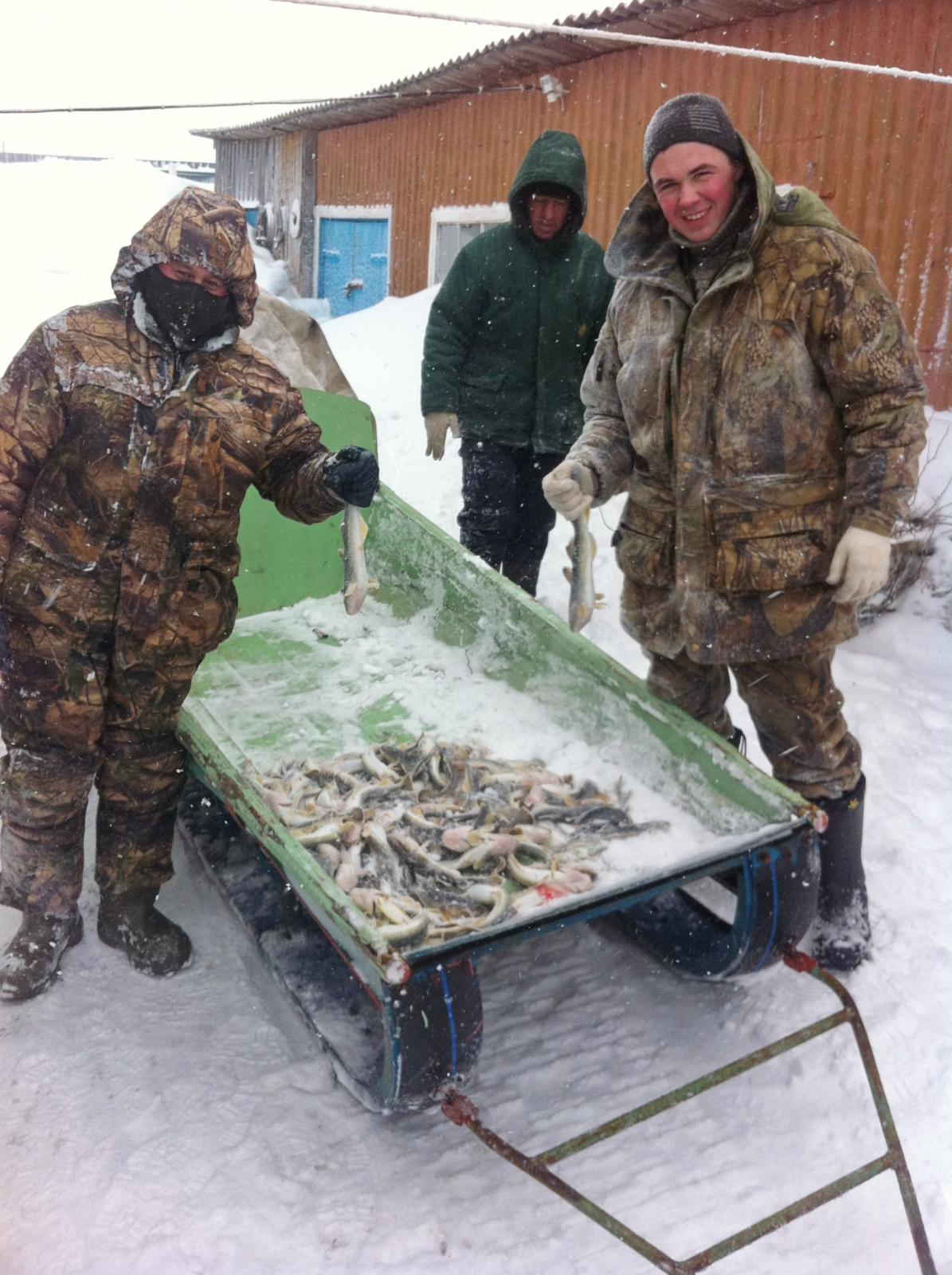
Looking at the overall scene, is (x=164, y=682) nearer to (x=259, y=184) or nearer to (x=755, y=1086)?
(x=755, y=1086)

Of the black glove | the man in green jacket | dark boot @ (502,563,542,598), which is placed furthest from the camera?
dark boot @ (502,563,542,598)

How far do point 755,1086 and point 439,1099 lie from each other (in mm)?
1058

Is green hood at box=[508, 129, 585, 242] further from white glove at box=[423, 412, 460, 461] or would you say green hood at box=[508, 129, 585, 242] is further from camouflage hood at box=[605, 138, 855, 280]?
camouflage hood at box=[605, 138, 855, 280]

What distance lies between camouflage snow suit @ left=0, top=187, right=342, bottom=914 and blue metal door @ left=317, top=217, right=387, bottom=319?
11275mm

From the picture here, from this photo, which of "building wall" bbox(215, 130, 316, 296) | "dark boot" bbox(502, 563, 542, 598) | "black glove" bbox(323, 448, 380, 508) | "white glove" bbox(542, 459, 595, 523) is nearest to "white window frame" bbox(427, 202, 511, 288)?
"building wall" bbox(215, 130, 316, 296)

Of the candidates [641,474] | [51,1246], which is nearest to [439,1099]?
[51,1246]

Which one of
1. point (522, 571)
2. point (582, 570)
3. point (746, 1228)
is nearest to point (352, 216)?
point (522, 571)

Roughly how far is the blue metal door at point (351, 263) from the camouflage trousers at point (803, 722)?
11.6 metres

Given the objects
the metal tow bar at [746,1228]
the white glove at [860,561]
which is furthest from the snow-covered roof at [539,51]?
the metal tow bar at [746,1228]

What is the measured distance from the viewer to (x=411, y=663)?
455 centimetres

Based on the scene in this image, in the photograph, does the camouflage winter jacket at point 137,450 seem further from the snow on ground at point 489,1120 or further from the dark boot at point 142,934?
the snow on ground at point 489,1120

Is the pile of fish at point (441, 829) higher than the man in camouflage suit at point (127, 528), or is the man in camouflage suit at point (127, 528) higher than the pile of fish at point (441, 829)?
the man in camouflage suit at point (127, 528)

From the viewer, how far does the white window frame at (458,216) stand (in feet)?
34.4

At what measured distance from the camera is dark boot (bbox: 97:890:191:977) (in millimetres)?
3340
